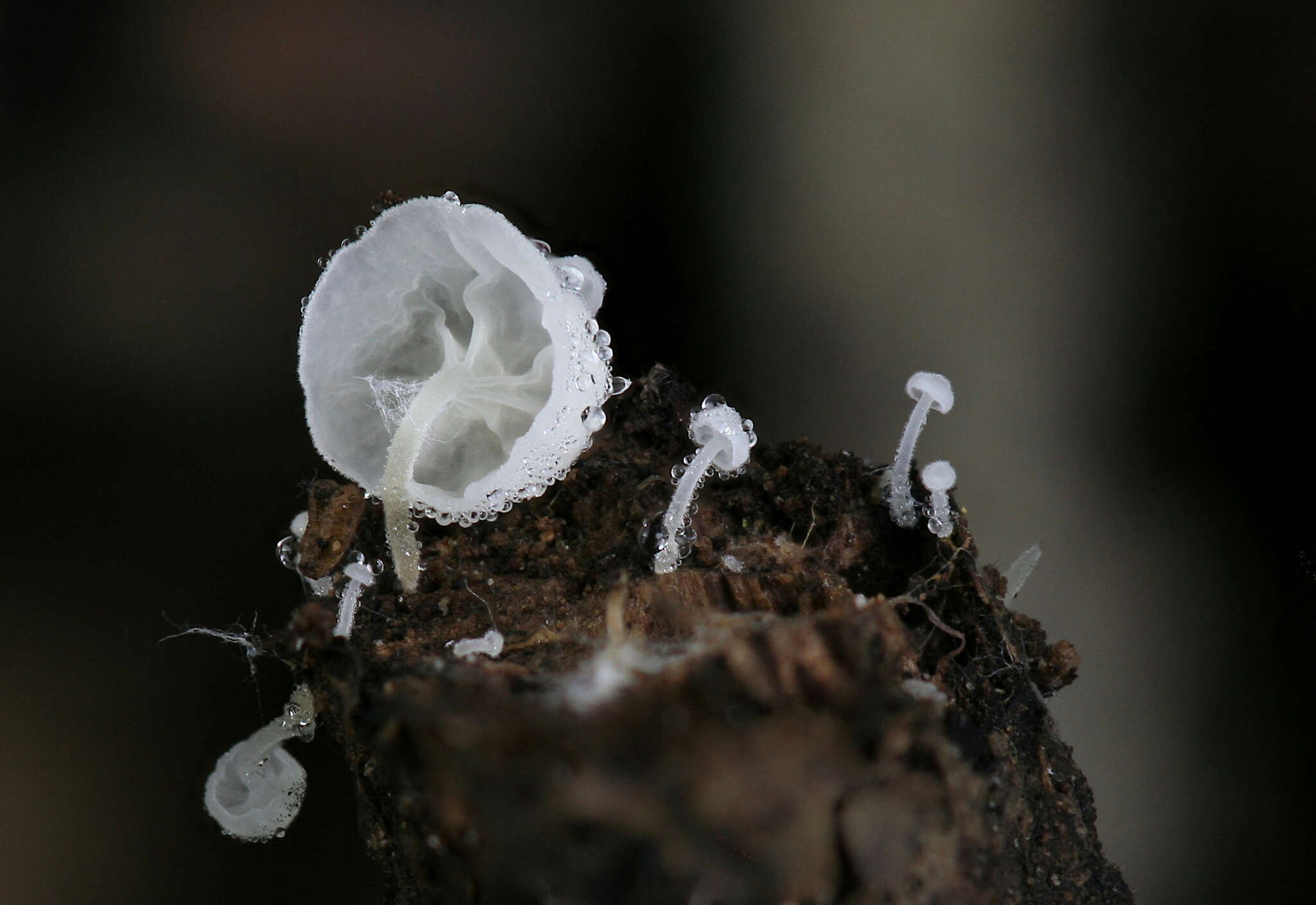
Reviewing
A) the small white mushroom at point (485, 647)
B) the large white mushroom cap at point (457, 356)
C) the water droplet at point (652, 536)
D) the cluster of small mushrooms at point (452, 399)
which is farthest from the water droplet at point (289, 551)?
the water droplet at point (652, 536)

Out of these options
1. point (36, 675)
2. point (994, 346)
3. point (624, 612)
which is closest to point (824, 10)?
point (994, 346)

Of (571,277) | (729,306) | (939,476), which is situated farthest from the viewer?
(729,306)

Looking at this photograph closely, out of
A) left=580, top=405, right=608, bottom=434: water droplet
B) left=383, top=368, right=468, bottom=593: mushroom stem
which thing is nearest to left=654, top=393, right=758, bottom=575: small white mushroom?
left=580, top=405, right=608, bottom=434: water droplet

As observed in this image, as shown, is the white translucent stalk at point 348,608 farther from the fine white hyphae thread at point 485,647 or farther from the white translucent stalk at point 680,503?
the white translucent stalk at point 680,503

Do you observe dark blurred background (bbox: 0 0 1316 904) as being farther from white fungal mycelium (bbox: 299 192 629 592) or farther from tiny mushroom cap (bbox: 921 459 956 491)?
tiny mushroom cap (bbox: 921 459 956 491)

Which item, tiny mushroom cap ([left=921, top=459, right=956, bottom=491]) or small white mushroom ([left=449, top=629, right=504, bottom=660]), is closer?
small white mushroom ([left=449, top=629, right=504, bottom=660])

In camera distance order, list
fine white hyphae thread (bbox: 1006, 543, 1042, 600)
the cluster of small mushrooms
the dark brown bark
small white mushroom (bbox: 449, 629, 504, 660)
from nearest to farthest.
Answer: the dark brown bark < small white mushroom (bbox: 449, 629, 504, 660) < the cluster of small mushrooms < fine white hyphae thread (bbox: 1006, 543, 1042, 600)

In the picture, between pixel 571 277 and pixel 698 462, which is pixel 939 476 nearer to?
pixel 698 462

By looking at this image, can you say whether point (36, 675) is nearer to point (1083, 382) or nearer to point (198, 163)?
point (198, 163)

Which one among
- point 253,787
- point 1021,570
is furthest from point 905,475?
point 253,787
